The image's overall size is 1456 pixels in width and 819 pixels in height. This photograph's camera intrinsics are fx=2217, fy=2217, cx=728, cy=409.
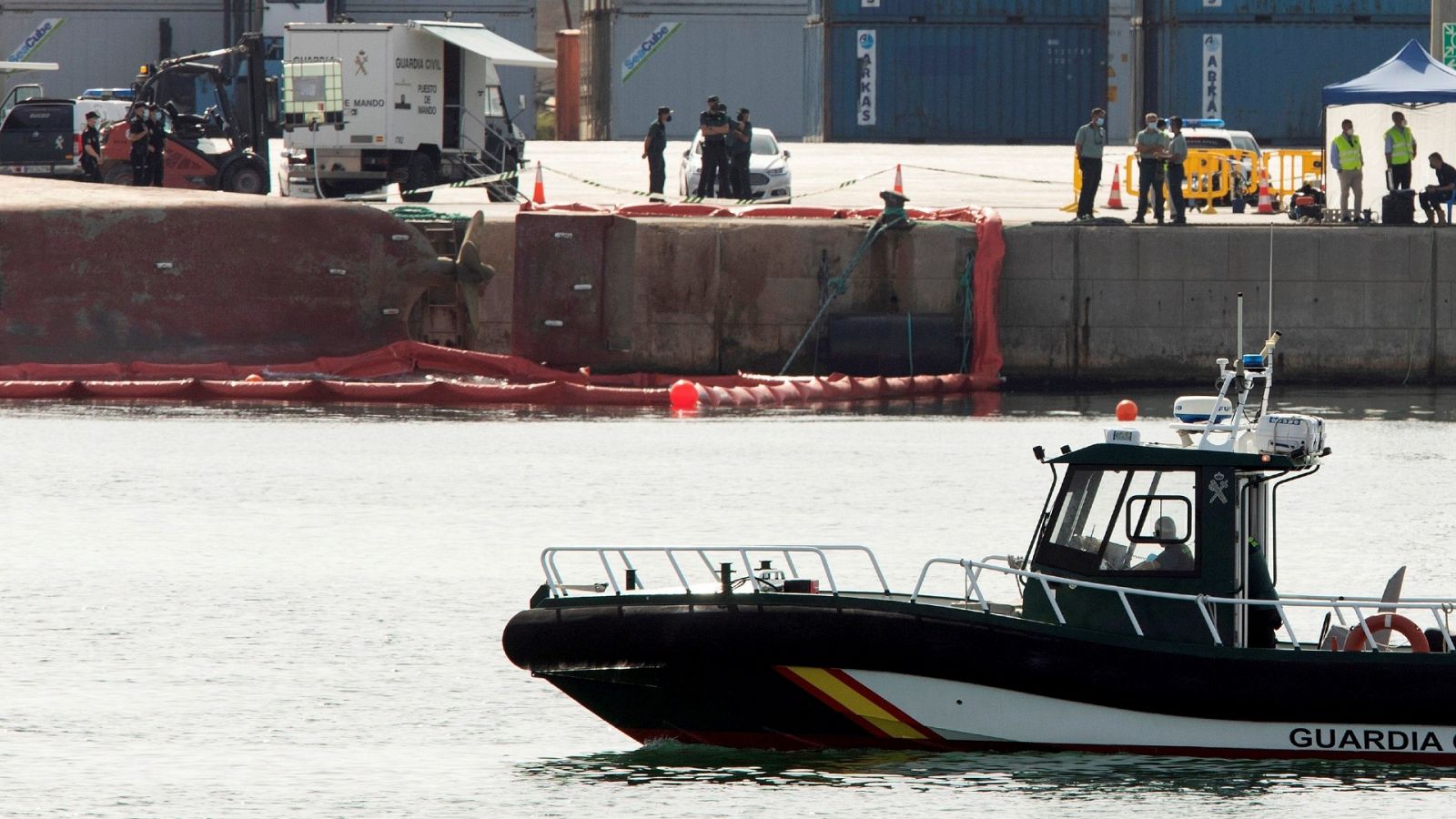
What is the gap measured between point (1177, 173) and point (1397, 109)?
9.52ft

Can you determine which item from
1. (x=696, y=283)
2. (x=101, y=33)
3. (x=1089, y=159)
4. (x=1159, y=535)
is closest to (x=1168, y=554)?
(x=1159, y=535)

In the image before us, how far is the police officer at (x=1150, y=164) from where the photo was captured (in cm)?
2739

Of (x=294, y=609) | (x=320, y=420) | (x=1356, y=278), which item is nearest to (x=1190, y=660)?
(x=294, y=609)

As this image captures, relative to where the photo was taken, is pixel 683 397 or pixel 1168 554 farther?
pixel 683 397

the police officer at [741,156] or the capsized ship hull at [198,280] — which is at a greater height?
the police officer at [741,156]

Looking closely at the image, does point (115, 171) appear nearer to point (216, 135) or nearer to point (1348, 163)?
point (216, 135)

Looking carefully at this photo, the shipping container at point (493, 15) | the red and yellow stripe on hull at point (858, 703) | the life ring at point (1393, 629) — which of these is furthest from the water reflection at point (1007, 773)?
the shipping container at point (493, 15)

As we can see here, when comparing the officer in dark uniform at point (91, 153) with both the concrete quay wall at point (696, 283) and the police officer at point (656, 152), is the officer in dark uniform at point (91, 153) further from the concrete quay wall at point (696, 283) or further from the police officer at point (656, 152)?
the concrete quay wall at point (696, 283)

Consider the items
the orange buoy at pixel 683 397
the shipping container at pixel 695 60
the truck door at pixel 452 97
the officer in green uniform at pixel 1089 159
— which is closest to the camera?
the orange buoy at pixel 683 397

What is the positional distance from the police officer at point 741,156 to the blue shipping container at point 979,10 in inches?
793

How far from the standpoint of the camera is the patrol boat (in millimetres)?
10391

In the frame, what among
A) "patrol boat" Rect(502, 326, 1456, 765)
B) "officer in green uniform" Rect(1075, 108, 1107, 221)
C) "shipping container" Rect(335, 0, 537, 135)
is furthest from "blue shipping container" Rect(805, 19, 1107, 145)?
"patrol boat" Rect(502, 326, 1456, 765)

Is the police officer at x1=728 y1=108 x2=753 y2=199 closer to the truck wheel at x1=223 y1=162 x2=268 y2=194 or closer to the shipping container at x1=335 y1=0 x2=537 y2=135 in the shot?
the truck wheel at x1=223 y1=162 x2=268 y2=194

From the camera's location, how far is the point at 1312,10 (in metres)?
50.0
